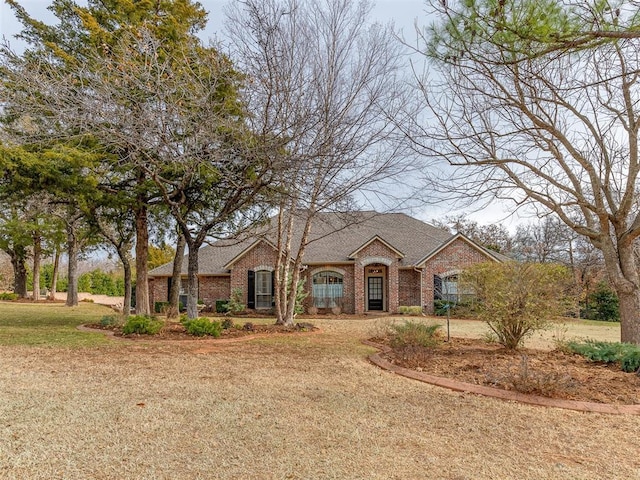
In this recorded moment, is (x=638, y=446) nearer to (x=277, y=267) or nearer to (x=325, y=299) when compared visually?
(x=277, y=267)

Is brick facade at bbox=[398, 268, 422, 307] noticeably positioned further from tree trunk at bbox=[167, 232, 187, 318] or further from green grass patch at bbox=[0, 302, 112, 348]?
green grass patch at bbox=[0, 302, 112, 348]

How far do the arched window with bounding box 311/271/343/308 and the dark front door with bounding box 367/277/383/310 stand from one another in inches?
75.0

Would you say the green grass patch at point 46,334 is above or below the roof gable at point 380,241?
below

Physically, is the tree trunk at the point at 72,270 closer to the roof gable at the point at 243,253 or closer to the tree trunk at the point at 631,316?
the roof gable at the point at 243,253

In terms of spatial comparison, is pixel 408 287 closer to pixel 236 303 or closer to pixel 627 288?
pixel 236 303

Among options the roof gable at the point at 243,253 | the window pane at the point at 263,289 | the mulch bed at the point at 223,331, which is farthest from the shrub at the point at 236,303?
the mulch bed at the point at 223,331

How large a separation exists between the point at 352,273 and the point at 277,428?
58.9 feet

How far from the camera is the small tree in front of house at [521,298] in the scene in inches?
329

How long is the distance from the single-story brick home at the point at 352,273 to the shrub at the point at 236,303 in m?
0.42

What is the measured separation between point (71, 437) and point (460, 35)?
677cm

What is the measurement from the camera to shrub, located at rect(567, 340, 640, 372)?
23.4 ft

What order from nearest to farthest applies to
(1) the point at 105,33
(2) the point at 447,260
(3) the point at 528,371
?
(3) the point at 528,371 → (1) the point at 105,33 → (2) the point at 447,260

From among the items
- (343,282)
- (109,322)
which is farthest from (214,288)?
(109,322)

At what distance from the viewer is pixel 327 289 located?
22406mm
